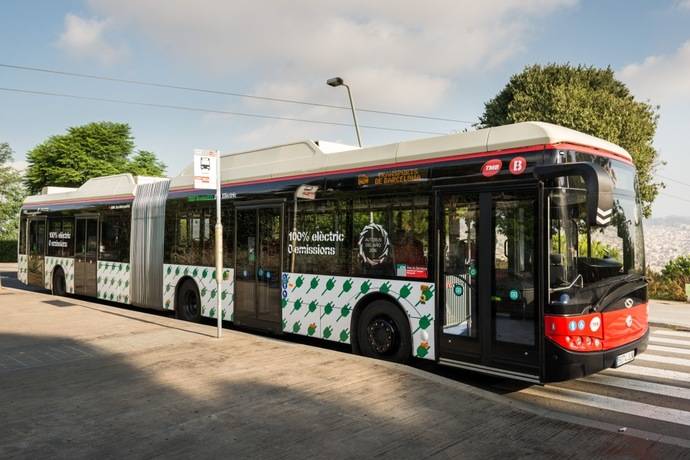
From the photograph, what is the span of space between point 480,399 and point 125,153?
46.9m

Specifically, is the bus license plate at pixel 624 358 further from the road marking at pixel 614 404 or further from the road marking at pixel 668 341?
the road marking at pixel 668 341

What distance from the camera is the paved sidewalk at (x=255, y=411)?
4.62 m

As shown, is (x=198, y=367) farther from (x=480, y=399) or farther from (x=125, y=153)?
(x=125, y=153)

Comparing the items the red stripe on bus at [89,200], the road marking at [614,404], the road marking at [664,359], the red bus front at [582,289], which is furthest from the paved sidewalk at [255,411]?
the red stripe on bus at [89,200]

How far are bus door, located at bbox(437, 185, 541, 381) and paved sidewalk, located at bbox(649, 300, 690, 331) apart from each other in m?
8.16

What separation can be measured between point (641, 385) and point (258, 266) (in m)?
6.22

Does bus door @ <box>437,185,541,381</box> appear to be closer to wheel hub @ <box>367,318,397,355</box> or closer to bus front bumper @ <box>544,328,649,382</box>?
bus front bumper @ <box>544,328,649,382</box>

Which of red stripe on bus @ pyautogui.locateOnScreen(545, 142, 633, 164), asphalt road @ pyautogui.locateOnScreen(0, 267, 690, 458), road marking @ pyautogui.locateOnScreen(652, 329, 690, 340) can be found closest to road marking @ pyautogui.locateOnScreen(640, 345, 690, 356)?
Result: asphalt road @ pyautogui.locateOnScreen(0, 267, 690, 458)

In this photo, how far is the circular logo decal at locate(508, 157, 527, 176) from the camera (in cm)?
650

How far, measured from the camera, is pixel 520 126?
663 centimetres

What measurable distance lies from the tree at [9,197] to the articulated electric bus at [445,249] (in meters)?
50.6

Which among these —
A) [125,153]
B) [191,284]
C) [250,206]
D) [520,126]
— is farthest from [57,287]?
[125,153]

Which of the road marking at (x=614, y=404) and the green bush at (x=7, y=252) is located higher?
the green bush at (x=7, y=252)

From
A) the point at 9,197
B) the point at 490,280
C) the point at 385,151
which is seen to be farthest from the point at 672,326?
the point at 9,197
